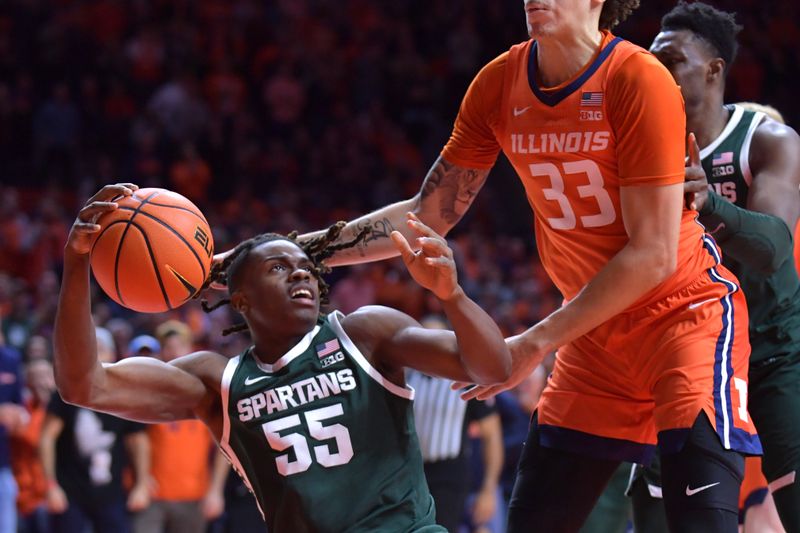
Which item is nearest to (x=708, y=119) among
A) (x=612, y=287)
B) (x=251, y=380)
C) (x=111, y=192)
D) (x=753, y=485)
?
(x=612, y=287)

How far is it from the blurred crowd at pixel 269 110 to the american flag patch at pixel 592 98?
786 cm

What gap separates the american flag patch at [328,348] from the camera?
152 inches

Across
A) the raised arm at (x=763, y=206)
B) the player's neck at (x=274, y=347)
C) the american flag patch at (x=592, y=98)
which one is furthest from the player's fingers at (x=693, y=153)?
the player's neck at (x=274, y=347)

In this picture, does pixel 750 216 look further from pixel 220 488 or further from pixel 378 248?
pixel 220 488

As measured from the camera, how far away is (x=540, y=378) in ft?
30.9

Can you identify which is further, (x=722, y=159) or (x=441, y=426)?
(x=441, y=426)

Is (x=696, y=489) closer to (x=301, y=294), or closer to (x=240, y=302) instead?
(x=301, y=294)

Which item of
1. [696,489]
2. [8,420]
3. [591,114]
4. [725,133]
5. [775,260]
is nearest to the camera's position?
[696,489]

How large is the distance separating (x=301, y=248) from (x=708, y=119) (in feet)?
5.01

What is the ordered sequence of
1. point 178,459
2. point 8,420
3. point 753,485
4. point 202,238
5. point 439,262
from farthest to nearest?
point 178,459 < point 8,420 < point 753,485 < point 202,238 < point 439,262

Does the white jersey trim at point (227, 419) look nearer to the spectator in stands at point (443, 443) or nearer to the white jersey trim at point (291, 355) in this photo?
the white jersey trim at point (291, 355)

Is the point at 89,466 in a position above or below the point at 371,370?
below

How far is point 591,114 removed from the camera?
140 inches

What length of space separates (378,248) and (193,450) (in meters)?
5.45
